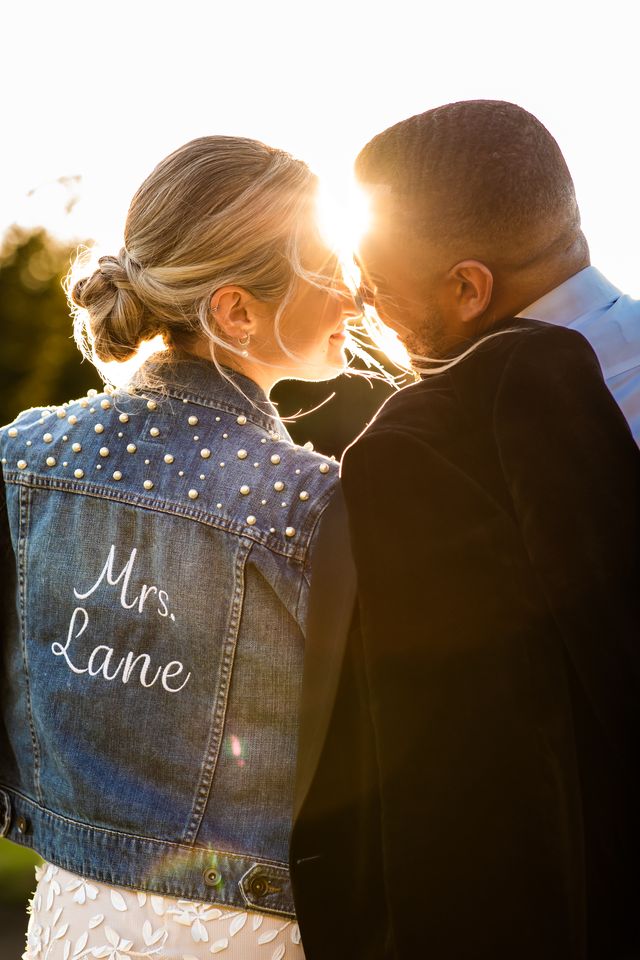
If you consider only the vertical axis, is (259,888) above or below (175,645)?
below

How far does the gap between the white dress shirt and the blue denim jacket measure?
418mm

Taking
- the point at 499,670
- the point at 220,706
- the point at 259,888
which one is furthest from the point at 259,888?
the point at 499,670

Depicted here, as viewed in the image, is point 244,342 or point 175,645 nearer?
point 175,645

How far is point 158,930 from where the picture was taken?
1489 millimetres

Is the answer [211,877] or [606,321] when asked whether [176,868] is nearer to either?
[211,877]

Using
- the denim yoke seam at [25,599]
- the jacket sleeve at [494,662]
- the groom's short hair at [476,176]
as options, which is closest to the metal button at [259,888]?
the jacket sleeve at [494,662]

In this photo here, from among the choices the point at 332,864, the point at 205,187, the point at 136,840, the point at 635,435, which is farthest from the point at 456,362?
the point at 136,840

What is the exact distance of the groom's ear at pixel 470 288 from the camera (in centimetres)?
141

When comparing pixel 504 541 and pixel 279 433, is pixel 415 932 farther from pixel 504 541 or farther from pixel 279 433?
pixel 279 433

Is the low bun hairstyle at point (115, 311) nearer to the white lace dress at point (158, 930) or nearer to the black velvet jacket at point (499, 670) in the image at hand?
the black velvet jacket at point (499, 670)

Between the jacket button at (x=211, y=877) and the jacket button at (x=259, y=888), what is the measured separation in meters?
0.06

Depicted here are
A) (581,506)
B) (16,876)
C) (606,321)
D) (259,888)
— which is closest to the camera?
(581,506)

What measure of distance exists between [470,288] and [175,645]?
0.71 meters

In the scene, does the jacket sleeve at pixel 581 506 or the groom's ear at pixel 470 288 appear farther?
the groom's ear at pixel 470 288
